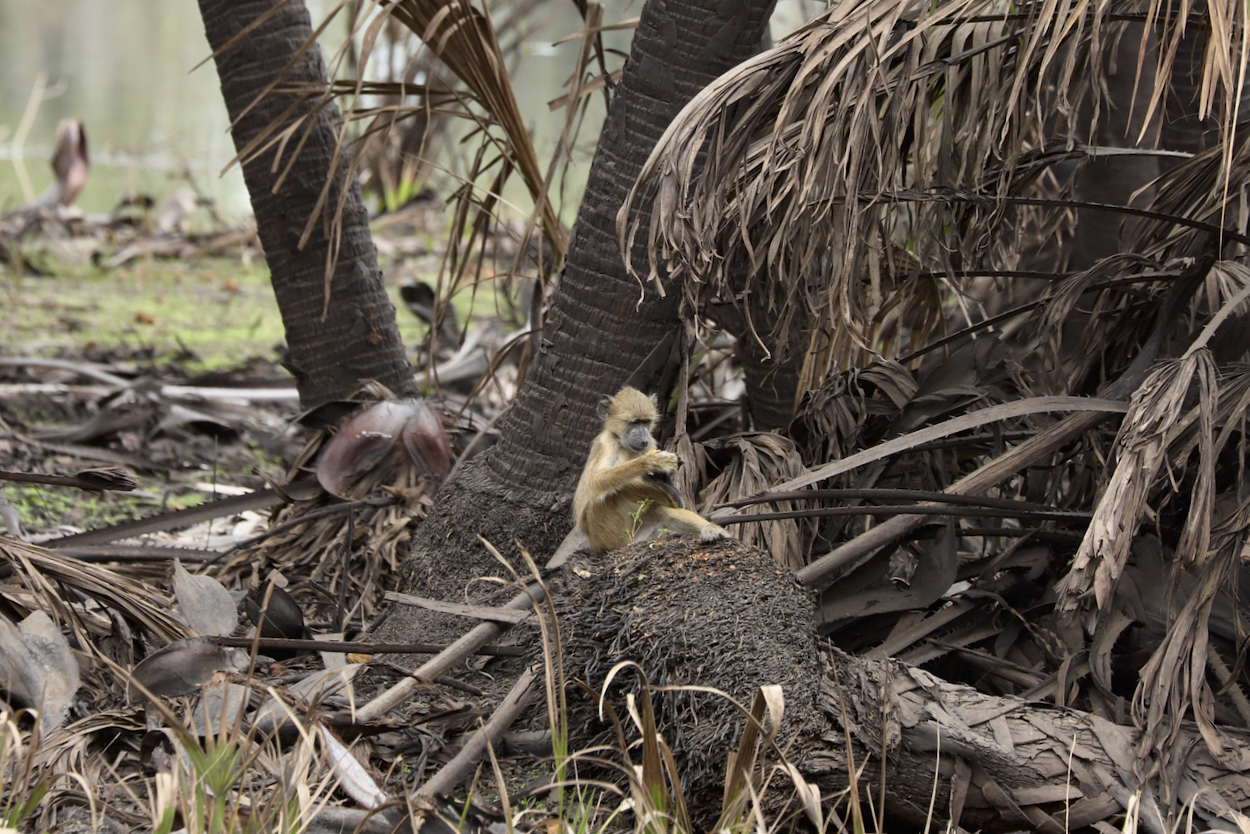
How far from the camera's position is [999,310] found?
5785mm

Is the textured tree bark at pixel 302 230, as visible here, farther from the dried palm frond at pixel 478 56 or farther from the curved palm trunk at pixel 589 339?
the curved palm trunk at pixel 589 339

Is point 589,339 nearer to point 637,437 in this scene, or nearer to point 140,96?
point 637,437

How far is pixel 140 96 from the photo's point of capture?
18.2m

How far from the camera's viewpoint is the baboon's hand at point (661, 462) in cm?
333

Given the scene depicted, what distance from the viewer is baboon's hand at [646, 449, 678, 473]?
3326 millimetres

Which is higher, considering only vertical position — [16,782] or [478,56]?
[478,56]

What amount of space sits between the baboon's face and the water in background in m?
5.32

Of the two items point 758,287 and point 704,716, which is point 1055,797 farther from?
point 758,287

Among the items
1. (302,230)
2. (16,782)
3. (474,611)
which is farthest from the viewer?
(302,230)

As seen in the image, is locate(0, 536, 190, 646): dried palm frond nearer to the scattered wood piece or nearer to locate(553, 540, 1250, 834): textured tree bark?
the scattered wood piece

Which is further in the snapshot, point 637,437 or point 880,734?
point 637,437

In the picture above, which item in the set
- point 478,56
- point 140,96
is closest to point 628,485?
point 478,56

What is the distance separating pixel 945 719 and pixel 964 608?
0.68m

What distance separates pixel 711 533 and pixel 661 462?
0.27 meters
